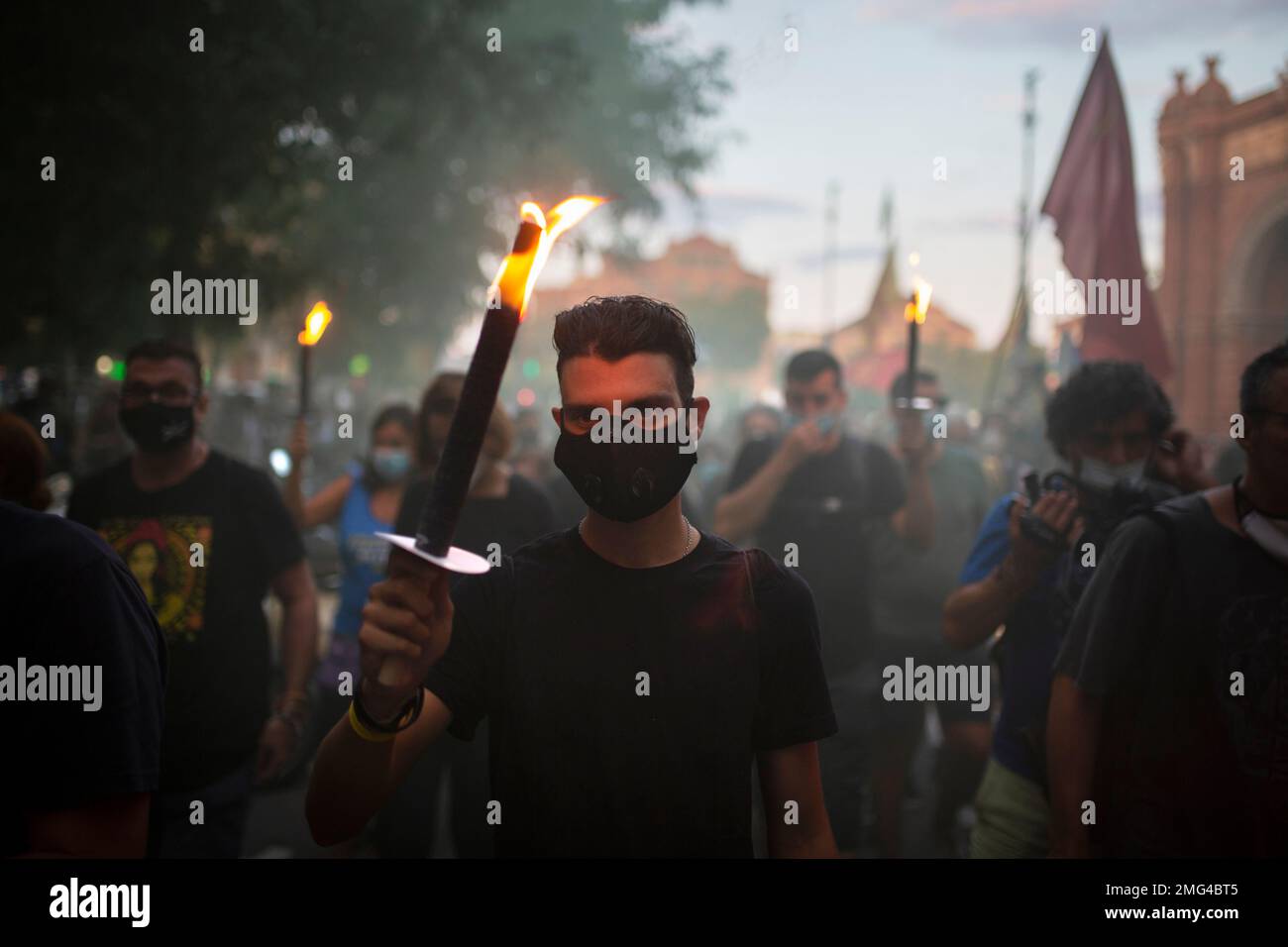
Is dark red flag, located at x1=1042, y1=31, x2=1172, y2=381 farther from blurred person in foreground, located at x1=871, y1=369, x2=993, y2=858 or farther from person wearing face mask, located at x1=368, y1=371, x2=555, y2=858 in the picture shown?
person wearing face mask, located at x1=368, y1=371, x2=555, y2=858

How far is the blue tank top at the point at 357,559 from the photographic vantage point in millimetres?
4812

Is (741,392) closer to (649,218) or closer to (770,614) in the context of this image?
(649,218)

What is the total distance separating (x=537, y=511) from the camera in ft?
13.9

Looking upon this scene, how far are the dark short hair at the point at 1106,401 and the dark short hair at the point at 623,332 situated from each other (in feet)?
5.74

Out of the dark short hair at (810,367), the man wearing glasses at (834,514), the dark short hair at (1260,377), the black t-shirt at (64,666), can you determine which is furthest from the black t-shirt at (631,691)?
the dark short hair at (810,367)

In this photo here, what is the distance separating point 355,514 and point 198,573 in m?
1.49

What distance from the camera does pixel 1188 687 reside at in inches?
99.9

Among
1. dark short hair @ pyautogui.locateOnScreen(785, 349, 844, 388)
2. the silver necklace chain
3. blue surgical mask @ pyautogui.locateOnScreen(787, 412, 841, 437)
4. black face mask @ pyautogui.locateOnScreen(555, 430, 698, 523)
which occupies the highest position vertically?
dark short hair @ pyautogui.locateOnScreen(785, 349, 844, 388)

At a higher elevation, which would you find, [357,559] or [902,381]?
[902,381]

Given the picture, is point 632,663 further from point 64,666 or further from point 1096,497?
point 1096,497

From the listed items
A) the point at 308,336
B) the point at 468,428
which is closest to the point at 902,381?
the point at 308,336

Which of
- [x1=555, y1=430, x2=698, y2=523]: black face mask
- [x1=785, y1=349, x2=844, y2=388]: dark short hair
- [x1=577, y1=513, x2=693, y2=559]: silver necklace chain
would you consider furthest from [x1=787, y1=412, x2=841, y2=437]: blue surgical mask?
[x1=555, y1=430, x2=698, y2=523]: black face mask

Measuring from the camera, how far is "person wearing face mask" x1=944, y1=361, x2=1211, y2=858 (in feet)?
10.1
